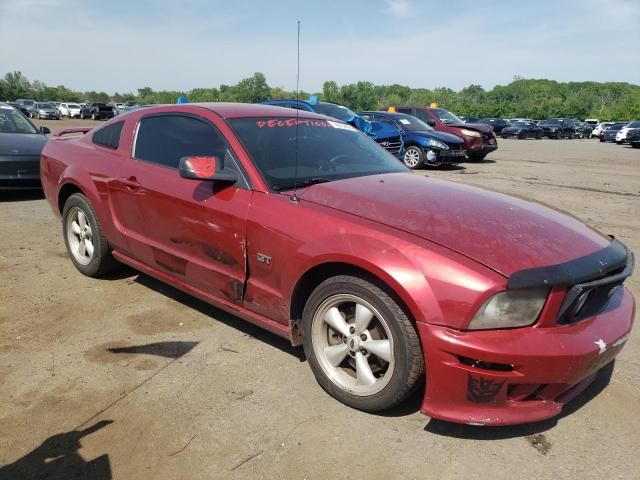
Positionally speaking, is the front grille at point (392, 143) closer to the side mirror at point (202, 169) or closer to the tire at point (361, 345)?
the side mirror at point (202, 169)

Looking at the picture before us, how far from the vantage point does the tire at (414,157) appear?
13038 mm

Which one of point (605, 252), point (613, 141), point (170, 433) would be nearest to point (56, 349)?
point (170, 433)

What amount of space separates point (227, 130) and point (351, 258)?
140 cm

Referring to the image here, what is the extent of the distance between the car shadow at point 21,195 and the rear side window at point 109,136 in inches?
161

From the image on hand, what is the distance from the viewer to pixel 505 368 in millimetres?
2227

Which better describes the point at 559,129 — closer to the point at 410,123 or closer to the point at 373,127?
the point at 410,123

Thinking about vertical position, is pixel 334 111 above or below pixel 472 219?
above

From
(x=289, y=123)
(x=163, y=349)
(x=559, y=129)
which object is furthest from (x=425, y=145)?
(x=559, y=129)

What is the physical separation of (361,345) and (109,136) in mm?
2956

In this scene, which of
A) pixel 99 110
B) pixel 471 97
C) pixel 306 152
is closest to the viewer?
pixel 306 152

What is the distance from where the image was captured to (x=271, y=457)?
2.33 m

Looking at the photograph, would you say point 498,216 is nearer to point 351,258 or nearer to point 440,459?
point 351,258

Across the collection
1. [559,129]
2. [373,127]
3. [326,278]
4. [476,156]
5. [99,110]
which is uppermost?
[373,127]

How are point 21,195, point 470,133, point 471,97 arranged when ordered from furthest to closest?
point 471,97 < point 470,133 < point 21,195
